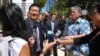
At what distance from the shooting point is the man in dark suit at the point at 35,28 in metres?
7.92

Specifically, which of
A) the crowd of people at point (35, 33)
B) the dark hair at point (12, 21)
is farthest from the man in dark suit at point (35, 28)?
the dark hair at point (12, 21)

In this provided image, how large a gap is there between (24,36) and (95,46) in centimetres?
198

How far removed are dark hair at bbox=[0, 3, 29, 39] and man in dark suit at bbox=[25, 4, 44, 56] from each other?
3541 mm

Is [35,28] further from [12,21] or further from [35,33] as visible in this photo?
[12,21]

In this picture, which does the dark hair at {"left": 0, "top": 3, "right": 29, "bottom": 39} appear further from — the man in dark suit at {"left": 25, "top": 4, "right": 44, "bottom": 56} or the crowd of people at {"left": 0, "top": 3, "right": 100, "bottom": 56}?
the man in dark suit at {"left": 25, "top": 4, "right": 44, "bottom": 56}

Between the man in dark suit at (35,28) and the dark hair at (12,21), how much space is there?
3.54 meters

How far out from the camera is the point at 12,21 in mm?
4188

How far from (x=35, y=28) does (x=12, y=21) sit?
392 cm

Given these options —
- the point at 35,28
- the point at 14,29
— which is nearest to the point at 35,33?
the point at 35,28

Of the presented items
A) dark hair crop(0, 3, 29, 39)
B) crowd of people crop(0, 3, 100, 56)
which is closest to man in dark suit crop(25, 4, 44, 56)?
crowd of people crop(0, 3, 100, 56)

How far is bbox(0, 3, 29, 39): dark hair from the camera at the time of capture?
4.20m

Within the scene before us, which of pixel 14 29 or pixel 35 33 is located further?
pixel 35 33

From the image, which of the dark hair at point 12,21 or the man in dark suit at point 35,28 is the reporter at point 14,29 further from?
the man in dark suit at point 35,28

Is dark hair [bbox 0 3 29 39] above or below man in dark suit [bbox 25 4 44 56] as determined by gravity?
above
